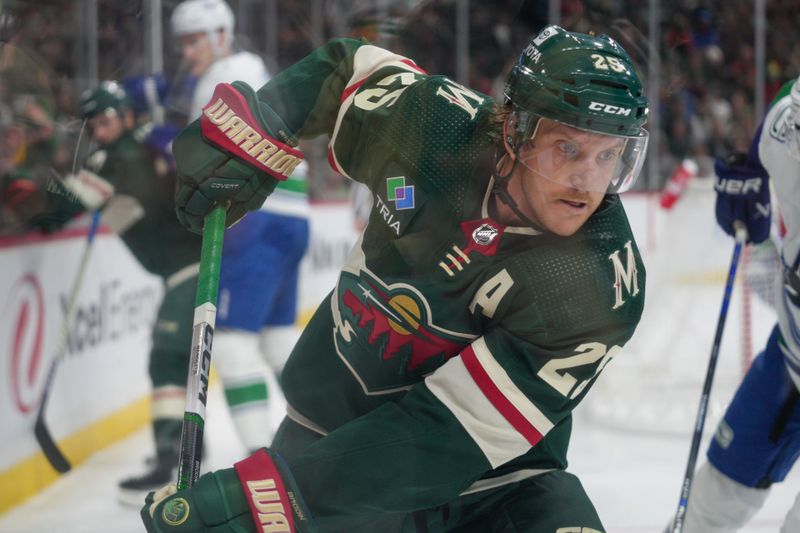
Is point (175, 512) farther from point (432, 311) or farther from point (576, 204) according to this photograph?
point (576, 204)

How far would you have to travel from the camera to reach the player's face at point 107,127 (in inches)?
113

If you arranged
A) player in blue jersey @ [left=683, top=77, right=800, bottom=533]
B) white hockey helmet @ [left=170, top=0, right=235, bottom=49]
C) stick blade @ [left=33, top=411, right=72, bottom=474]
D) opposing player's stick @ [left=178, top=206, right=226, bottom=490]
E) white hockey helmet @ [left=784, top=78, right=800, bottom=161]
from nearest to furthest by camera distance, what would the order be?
opposing player's stick @ [left=178, top=206, right=226, bottom=490]
white hockey helmet @ [left=784, top=78, right=800, bottom=161]
player in blue jersey @ [left=683, top=77, right=800, bottom=533]
white hockey helmet @ [left=170, top=0, right=235, bottom=49]
stick blade @ [left=33, top=411, right=72, bottom=474]

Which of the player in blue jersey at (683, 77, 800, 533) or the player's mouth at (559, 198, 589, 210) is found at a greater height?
the player's mouth at (559, 198, 589, 210)

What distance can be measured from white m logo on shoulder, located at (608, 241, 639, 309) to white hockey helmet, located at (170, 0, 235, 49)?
5.24ft

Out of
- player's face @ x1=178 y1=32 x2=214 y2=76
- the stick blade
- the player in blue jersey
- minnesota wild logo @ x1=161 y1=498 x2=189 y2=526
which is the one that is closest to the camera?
minnesota wild logo @ x1=161 y1=498 x2=189 y2=526

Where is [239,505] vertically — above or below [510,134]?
below

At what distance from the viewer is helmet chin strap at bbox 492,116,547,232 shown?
125cm

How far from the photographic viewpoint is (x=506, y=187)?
128 centimetres

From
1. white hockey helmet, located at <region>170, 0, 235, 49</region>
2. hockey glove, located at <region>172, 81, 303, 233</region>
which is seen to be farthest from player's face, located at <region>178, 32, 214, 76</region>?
hockey glove, located at <region>172, 81, 303, 233</region>

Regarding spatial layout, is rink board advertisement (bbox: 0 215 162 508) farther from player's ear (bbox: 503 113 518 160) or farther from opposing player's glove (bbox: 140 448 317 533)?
player's ear (bbox: 503 113 518 160)

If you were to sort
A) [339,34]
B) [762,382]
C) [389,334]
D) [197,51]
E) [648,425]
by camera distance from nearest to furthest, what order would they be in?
1. [389,334]
2. [762,382]
3. [339,34]
4. [197,51]
5. [648,425]

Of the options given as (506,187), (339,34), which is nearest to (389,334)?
(506,187)

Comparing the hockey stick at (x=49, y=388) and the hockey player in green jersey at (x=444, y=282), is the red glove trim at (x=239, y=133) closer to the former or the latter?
the hockey player in green jersey at (x=444, y=282)

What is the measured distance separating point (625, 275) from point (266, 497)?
0.46 meters
